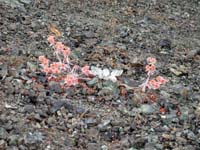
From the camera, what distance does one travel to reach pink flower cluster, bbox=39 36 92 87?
673cm

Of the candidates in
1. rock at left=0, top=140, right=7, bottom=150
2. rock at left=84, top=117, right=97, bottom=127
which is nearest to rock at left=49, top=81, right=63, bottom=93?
rock at left=84, top=117, right=97, bottom=127

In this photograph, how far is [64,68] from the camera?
23.2ft

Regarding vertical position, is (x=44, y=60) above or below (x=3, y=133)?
above

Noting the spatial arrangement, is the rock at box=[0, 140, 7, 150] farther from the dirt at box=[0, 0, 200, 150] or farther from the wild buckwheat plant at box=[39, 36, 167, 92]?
the wild buckwheat plant at box=[39, 36, 167, 92]

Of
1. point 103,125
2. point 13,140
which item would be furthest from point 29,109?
point 103,125

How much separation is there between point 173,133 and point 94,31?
3489mm

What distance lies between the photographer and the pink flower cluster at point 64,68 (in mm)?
6730

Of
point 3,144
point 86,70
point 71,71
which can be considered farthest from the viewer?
point 71,71

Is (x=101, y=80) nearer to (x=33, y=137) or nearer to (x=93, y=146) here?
(x=93, y=146)

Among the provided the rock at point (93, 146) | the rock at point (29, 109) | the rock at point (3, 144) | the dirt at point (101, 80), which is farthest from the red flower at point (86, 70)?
the rock at point (3, 144)

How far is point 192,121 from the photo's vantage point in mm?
6207

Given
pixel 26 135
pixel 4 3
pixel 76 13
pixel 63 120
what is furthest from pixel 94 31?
pixel 26 135

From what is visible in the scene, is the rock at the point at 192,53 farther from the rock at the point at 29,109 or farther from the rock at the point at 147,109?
the rock at the point at 29,109

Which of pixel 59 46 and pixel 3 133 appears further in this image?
pixel 59 46
